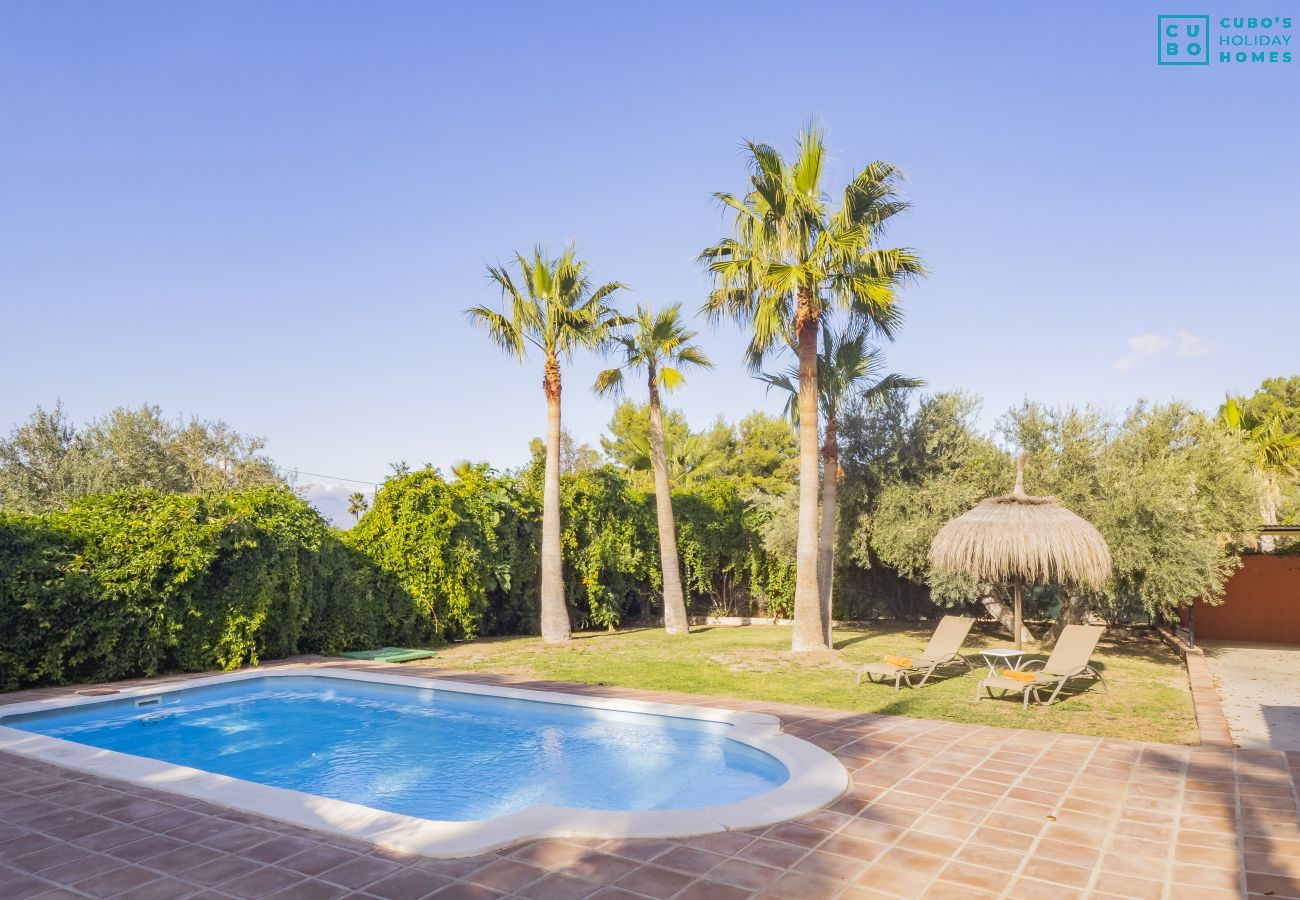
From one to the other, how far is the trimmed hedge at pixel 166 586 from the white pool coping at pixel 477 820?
317 centimetres

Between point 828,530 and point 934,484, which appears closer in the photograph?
point 828,530

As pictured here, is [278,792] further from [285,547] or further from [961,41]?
[961,41]

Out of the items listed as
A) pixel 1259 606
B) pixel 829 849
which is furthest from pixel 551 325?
pixel 1259 606

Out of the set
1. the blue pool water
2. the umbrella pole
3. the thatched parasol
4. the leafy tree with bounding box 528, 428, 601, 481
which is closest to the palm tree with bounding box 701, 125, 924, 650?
the thatched parasol

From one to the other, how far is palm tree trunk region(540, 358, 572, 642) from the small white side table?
829 centimetres

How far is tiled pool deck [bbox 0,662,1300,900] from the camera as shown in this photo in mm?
3936

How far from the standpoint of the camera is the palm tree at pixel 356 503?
55.4ft

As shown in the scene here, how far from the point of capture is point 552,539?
1636 centimetres

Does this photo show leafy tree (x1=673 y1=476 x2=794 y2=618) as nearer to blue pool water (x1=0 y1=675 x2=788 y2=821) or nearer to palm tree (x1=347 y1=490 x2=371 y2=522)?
palm tree (x1=347 y1=490 x2=371 y2=522)

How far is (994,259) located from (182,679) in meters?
17.2

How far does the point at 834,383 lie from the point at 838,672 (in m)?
5.78

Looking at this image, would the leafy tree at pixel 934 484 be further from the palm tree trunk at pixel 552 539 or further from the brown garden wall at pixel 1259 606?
the palm tree trunk at pixel 552 539

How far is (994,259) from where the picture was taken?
666 inches

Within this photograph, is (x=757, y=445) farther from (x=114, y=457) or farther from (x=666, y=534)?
(x=114, y=457)
